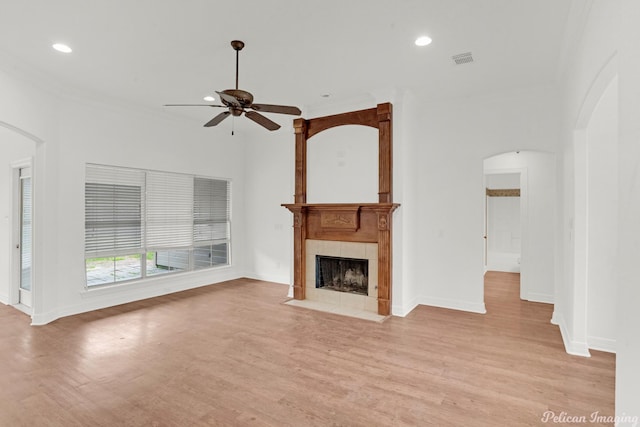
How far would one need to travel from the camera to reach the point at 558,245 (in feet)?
14.3

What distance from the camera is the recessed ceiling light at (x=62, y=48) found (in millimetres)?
3424

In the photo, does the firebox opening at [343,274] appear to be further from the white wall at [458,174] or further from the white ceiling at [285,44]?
the white ceiling at [285,44]

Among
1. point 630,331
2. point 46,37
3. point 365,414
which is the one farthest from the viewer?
point 46,37

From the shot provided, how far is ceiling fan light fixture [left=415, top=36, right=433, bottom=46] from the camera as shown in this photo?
3260mm

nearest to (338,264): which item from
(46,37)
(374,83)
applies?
(374,83)

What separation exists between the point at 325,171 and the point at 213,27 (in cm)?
273

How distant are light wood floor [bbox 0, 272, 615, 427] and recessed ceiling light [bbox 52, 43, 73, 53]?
10.3 ft

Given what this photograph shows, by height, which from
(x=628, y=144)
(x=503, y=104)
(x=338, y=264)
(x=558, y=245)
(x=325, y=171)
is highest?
(x=503, y=104)

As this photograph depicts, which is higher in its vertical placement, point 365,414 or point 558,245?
point 558,245

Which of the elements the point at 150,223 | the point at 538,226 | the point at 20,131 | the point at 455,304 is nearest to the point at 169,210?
the point at 150,223

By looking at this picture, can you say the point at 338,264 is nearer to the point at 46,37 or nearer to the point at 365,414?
the point at 365,414

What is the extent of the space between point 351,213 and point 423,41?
8.06 feet

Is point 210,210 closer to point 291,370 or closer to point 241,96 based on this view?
point 241,96

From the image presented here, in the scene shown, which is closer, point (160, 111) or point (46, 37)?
point (46, 37)
